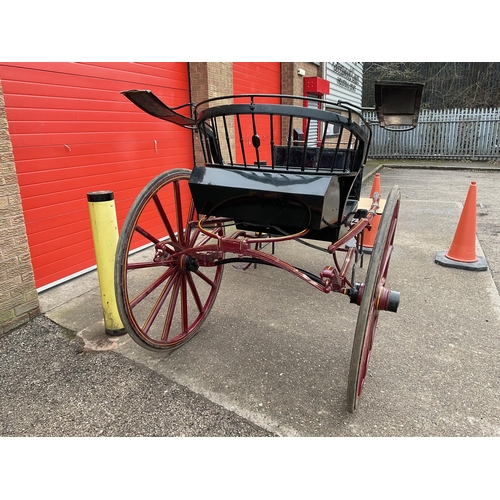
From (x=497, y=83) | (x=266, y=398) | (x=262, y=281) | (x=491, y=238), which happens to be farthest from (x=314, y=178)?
(x=497, y=83)

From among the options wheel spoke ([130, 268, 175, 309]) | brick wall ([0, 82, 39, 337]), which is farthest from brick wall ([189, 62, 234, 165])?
wheel spoke ([130, 268, 175, 309])

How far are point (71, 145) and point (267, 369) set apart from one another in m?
2.98

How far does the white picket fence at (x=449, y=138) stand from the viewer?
1515 centimetres

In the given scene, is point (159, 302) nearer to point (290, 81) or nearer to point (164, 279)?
point (164, 279)

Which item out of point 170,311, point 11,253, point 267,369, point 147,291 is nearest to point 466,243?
point 267,369

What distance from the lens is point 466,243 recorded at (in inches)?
177

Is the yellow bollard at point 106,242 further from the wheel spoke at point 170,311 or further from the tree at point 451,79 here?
the tree at point 451,79

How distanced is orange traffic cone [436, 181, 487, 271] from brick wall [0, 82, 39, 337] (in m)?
4.27

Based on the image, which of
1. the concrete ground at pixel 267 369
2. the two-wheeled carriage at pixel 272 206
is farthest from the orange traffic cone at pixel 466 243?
the two-wheeled carriage at pixel 272 206

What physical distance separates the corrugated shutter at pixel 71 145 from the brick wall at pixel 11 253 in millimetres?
535

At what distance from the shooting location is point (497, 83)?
18938 millimetres

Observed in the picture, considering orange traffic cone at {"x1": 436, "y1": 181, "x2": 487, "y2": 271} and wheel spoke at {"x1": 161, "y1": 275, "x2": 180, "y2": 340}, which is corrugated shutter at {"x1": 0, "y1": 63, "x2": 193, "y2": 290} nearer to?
wheel spoke at {"x1": 161, "y1": 275, "x2": 180, "y2": 340}

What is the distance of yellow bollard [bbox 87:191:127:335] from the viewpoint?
280 cm

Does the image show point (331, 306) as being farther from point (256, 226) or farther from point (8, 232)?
point (8, 232)
